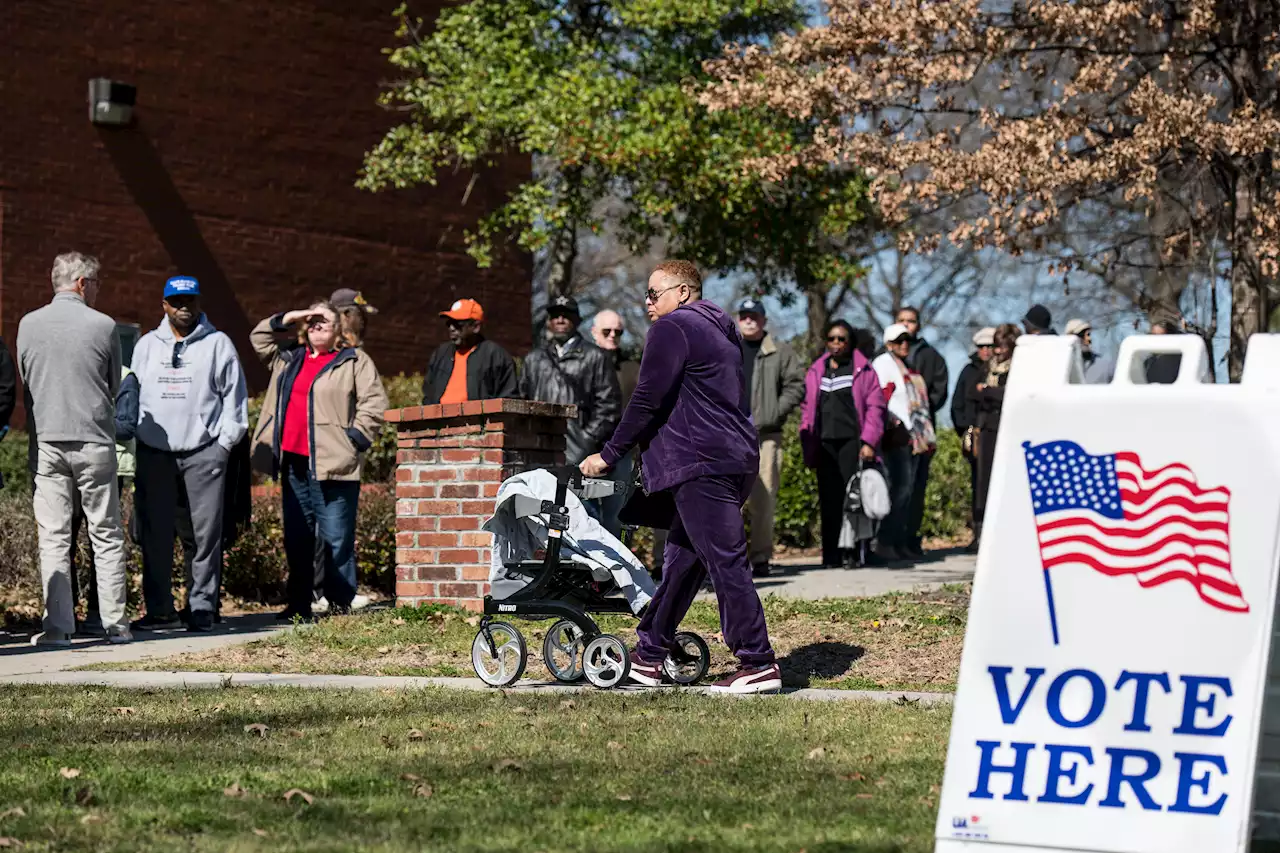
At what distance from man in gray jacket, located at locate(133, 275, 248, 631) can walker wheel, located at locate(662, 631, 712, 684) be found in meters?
3.88

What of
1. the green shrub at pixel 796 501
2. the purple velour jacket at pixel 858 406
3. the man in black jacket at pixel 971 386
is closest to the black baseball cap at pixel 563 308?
the purple velour jacket at pixel 858 406

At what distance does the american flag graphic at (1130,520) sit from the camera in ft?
14.2

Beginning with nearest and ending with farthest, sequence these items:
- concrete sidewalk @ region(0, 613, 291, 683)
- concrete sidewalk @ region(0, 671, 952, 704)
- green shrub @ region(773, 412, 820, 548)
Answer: concrete sidewalk @ region(0, 671, 952, 704) → concrete sidewalk @ region(0, 613, 291, 683) → green shrub @ region(773, 412, 820, 548)

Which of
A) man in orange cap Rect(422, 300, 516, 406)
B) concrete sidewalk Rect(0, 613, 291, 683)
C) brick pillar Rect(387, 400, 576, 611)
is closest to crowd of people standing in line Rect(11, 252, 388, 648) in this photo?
concrete sidewalk Rect(0, 613, 291, 683)

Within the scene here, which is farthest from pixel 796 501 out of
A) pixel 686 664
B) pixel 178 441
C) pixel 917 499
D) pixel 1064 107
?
pixel 686 664

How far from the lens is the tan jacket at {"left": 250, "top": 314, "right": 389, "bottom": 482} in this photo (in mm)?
11375

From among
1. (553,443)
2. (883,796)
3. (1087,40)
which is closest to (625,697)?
(883,796)

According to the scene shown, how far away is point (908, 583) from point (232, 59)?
10.6 metres

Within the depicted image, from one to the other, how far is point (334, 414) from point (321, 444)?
206 millimetres

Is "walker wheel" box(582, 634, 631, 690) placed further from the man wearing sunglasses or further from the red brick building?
the red brick building

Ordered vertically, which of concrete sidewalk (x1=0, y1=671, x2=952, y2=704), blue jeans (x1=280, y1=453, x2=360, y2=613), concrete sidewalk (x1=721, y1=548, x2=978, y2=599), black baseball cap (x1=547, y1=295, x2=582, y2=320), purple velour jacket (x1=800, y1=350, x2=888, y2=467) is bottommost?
concrete sidewalk (x1=0, y1=671, x2=952, y2=704)

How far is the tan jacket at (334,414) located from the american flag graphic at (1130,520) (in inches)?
291

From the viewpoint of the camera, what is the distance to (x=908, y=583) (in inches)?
518

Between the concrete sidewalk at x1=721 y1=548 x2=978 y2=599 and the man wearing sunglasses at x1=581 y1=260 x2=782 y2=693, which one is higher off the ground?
the man wearing sunglasses at x1=581 y1=260 x2=782 y2=693
